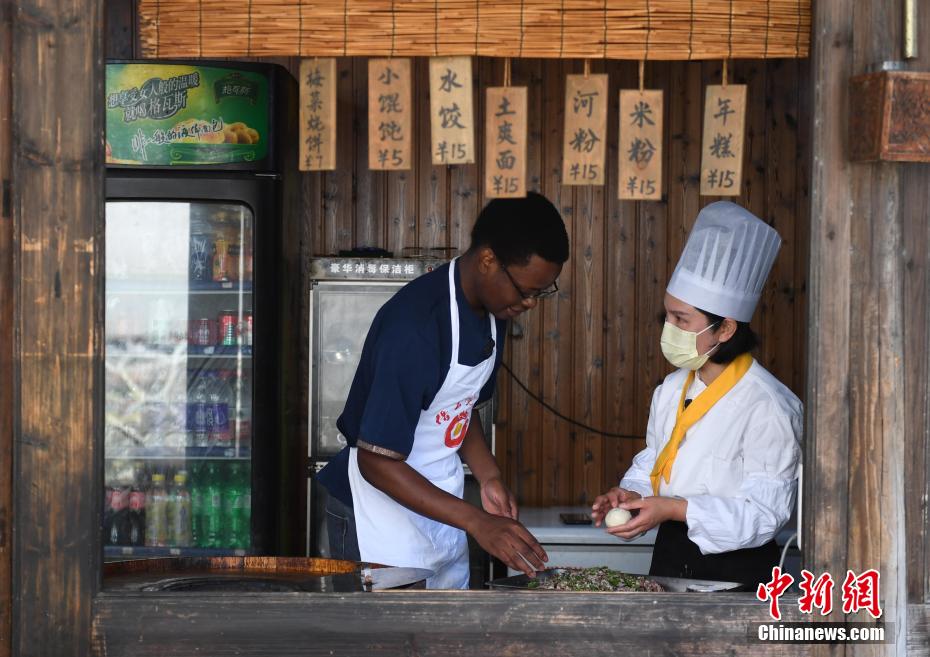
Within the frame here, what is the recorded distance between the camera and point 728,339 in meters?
2.89

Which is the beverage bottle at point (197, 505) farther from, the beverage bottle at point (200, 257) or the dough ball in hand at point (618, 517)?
the dough ball in hand at point (618, 517)

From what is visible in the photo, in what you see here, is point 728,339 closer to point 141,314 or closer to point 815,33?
point 815,33

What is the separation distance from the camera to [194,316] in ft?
15.0

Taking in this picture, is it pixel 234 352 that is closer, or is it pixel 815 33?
pixel 815 33

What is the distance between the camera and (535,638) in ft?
7.30

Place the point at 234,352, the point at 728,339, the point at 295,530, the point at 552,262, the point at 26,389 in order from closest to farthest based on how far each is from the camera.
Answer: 1. the point at 26,389
2. the point at 552,262
3. the point at 728,339
4. the point at 234,352
5. the point at 295,530

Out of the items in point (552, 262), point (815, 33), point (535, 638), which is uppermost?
point (815, 33)

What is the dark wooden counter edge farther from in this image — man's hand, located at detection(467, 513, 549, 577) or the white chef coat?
the white chef coat

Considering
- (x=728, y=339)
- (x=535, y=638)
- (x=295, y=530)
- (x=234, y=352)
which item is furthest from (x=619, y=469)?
(x=535, y=638)

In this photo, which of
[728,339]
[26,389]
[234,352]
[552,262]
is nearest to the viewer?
[26,389]

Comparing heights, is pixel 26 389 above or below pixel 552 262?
below

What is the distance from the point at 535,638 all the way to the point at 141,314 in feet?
9.61

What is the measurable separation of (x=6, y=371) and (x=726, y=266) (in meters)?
1.83

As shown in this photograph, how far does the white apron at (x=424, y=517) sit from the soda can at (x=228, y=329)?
171cm
